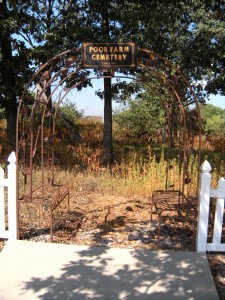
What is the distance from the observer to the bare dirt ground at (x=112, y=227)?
428cm

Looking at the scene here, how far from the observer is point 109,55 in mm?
4137

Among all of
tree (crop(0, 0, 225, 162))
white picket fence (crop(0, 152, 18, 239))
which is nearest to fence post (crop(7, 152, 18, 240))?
white picket fence (crop(0, 152, 18, 239))

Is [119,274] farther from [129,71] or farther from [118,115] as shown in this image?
[118,115]

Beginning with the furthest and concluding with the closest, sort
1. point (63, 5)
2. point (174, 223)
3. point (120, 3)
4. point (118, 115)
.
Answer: point (118, 115), point (63, 5), point (120, 3), point (174, 223)

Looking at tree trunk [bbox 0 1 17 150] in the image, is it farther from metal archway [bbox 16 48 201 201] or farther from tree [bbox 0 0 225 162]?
metal archway [bbox 16 48 201 201]

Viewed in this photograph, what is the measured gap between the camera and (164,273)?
341 centimetres

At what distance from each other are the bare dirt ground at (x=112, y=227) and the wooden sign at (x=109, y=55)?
7.60 feet

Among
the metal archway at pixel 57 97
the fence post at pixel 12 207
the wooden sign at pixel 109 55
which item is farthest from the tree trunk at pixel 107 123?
the fence post at pixel 12 207

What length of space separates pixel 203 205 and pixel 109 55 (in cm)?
219

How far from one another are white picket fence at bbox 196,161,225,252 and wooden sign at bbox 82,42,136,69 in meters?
1.61

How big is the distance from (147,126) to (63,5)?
7.10 metres

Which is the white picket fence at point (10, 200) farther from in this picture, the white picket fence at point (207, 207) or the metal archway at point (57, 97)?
the white picket fence at point (207, 207)

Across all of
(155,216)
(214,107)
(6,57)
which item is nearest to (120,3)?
(6,57)

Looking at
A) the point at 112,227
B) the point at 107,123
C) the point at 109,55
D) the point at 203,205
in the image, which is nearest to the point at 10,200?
the point at 112,227
